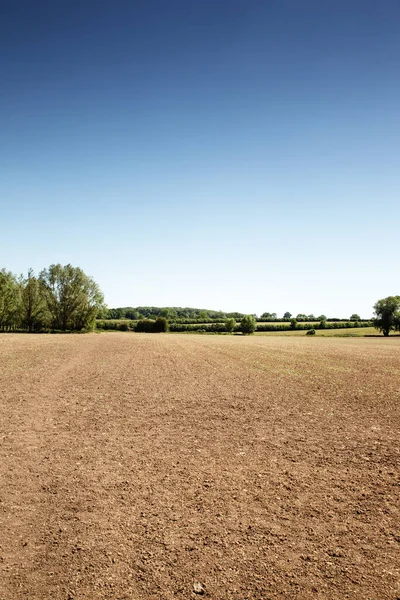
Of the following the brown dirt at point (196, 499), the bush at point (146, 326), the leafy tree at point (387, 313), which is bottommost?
the brown dirt at point (196, 499)

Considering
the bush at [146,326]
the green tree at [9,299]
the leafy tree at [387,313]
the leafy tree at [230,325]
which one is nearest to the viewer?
the green tree at [9,299]

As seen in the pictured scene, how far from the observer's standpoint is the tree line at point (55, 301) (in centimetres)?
8288

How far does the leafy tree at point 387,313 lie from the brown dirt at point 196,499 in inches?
3699

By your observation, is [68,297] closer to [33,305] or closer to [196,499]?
[33,305]

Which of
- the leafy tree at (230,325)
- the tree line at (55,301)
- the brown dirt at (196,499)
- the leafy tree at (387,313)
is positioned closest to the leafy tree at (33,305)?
the tree line at (55,301)

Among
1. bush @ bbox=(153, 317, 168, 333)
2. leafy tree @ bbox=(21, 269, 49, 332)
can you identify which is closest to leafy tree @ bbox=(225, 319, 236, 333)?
bush @ bbox=(153, 317, 168, 333)

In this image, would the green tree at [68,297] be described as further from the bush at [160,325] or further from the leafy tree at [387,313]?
the leafy tree at [387,313]

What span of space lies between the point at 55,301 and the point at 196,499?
84.1 metres

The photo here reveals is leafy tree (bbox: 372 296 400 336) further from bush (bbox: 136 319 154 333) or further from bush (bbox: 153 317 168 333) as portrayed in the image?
bush (bbox: 136 319 154 333)

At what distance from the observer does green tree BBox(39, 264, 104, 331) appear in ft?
276

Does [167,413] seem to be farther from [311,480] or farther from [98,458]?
[311,480]

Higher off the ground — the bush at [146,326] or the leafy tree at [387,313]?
the leafy tree at [387,313]

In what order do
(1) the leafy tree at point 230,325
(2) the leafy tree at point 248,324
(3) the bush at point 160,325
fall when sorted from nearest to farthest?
(3) the bush at point 160,325
(2) the leafy tree at point 248,324
(1) the leafy tree at point 230,325

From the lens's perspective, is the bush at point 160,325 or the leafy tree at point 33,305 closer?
the leafy tree at point 33,305
